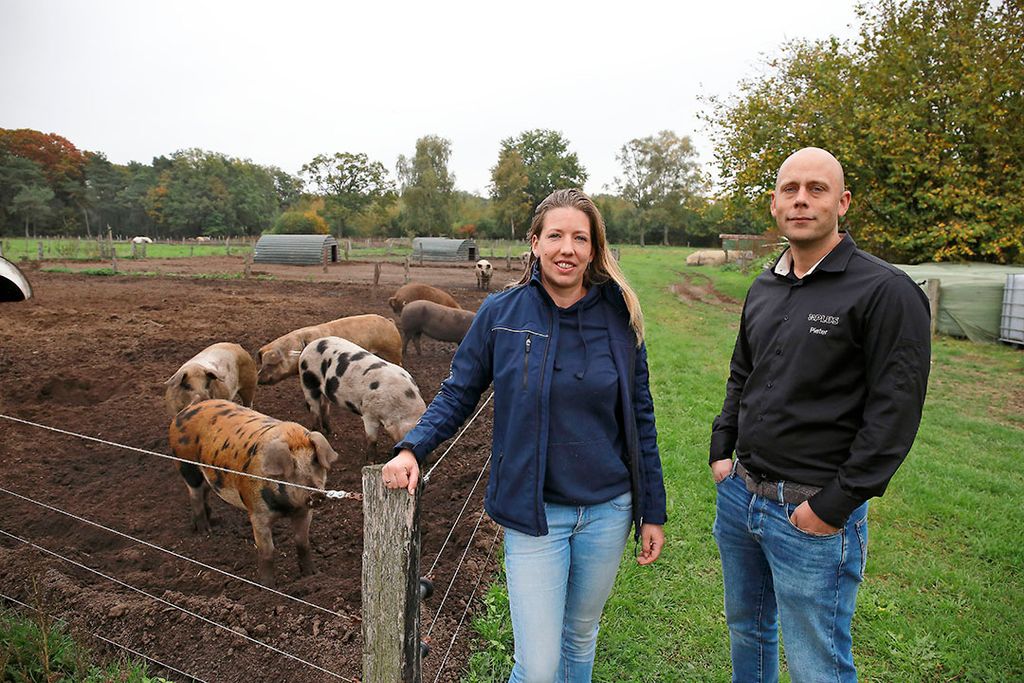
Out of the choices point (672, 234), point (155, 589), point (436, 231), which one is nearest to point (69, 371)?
point (155, 589)

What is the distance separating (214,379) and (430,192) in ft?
184

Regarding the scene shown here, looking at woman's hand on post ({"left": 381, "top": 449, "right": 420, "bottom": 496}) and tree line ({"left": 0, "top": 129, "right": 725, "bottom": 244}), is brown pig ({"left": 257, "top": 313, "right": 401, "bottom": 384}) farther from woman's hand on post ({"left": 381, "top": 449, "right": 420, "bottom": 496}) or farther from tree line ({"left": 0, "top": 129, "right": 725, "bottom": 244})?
tree line ({"left": 0, "top": 129, "right": 725, "bottom": 244})

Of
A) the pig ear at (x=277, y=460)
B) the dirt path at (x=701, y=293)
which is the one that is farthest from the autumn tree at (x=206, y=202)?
the pig ear at (x=277, y=460)

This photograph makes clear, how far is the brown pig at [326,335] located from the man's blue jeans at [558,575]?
6546mm

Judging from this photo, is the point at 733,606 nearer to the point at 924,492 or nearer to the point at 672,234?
the point at 924,492

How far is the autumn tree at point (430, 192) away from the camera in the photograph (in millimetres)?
60375

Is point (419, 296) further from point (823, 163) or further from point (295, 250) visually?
point (295, 250)

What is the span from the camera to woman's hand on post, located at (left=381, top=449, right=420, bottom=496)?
206 centimetres

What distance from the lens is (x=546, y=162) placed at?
68.4m

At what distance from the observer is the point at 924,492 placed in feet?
18.0

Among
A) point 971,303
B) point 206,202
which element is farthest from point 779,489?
point 206,202

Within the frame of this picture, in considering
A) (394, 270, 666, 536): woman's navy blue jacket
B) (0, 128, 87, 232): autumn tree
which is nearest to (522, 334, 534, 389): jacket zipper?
(394, 270, 666, 536): woman's navy blue jacket

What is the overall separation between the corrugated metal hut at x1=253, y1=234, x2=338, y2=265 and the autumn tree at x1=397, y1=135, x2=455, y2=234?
26157 millimetres

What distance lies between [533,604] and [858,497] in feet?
3.70
